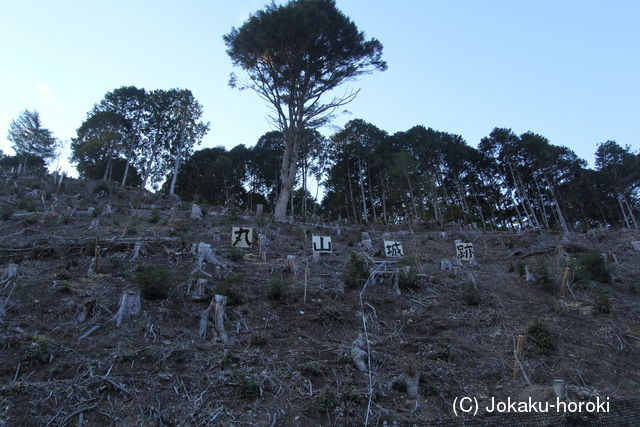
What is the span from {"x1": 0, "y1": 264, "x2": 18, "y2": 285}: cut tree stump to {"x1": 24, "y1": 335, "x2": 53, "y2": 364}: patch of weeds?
9.33 ft

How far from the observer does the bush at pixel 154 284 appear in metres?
6.93

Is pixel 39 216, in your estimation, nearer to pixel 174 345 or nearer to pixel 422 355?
pixel 174 345

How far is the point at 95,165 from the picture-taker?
31.9m

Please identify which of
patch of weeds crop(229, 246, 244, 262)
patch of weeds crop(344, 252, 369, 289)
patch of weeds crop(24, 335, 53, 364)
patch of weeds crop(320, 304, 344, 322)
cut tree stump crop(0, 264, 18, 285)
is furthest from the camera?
patch of weeds crop(229, 246, 244, 262)

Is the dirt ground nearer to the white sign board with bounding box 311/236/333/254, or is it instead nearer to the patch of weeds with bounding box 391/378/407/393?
the patch of weeds with bounding box 391/378/407/393

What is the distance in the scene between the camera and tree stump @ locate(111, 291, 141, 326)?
6086 mm

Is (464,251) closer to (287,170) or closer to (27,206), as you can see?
(287,170)

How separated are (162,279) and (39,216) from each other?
8851mm

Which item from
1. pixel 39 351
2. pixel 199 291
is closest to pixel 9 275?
pixel 39 351

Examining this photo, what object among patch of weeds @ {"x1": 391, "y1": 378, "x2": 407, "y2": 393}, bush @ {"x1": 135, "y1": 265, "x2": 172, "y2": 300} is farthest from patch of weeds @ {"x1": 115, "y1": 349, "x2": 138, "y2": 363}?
patch of weeds @ {"x1": 391, "y1": 378, "x2": 407, "y2": 393}

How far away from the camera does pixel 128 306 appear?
6297mm

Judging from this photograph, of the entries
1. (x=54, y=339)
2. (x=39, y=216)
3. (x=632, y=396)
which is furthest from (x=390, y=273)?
(x=39, y=216)

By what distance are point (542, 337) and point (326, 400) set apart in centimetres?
417

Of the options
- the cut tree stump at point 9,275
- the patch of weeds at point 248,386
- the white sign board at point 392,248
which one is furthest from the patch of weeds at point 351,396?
the cut tree stump at point 9,275
